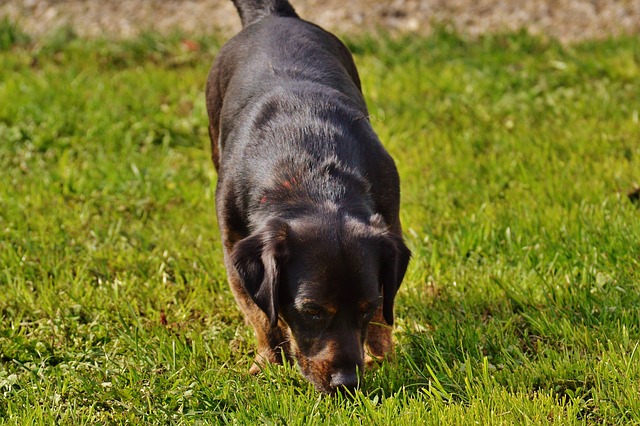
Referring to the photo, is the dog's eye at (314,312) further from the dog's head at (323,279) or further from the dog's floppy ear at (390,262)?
the dog's floppy ear at (390,262)

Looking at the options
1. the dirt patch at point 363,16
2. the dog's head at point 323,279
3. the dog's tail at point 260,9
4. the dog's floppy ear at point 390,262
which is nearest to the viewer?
the dog's head at point 323,279

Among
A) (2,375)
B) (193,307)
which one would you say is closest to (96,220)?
(193,307)

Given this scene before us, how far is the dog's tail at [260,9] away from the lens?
5422mm

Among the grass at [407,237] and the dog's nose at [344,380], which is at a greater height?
the dog's nose at [344,380]

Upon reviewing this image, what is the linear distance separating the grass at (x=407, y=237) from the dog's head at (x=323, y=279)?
18 centimetres

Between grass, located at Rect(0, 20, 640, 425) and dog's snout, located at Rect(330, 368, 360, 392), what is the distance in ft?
0.19

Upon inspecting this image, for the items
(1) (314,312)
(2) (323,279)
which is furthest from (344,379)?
(2) (323,279)

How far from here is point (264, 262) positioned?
143 inches

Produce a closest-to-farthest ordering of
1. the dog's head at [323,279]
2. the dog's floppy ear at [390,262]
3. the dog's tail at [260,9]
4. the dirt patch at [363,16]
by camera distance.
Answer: the dog's head at [323,279]
the dog's floppy ear at [390,262]
the dog's tail at [260,9]
the dirt patch at [363,16]

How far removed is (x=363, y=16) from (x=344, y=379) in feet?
18.1

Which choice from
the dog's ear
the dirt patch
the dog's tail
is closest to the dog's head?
the dog's ear

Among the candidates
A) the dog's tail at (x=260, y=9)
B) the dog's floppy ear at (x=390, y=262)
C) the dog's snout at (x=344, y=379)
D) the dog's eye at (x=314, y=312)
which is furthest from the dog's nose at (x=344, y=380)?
the dog's tail at (x=260, y=9)

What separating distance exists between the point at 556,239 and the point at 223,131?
1847mm

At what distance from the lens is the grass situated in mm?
3777
